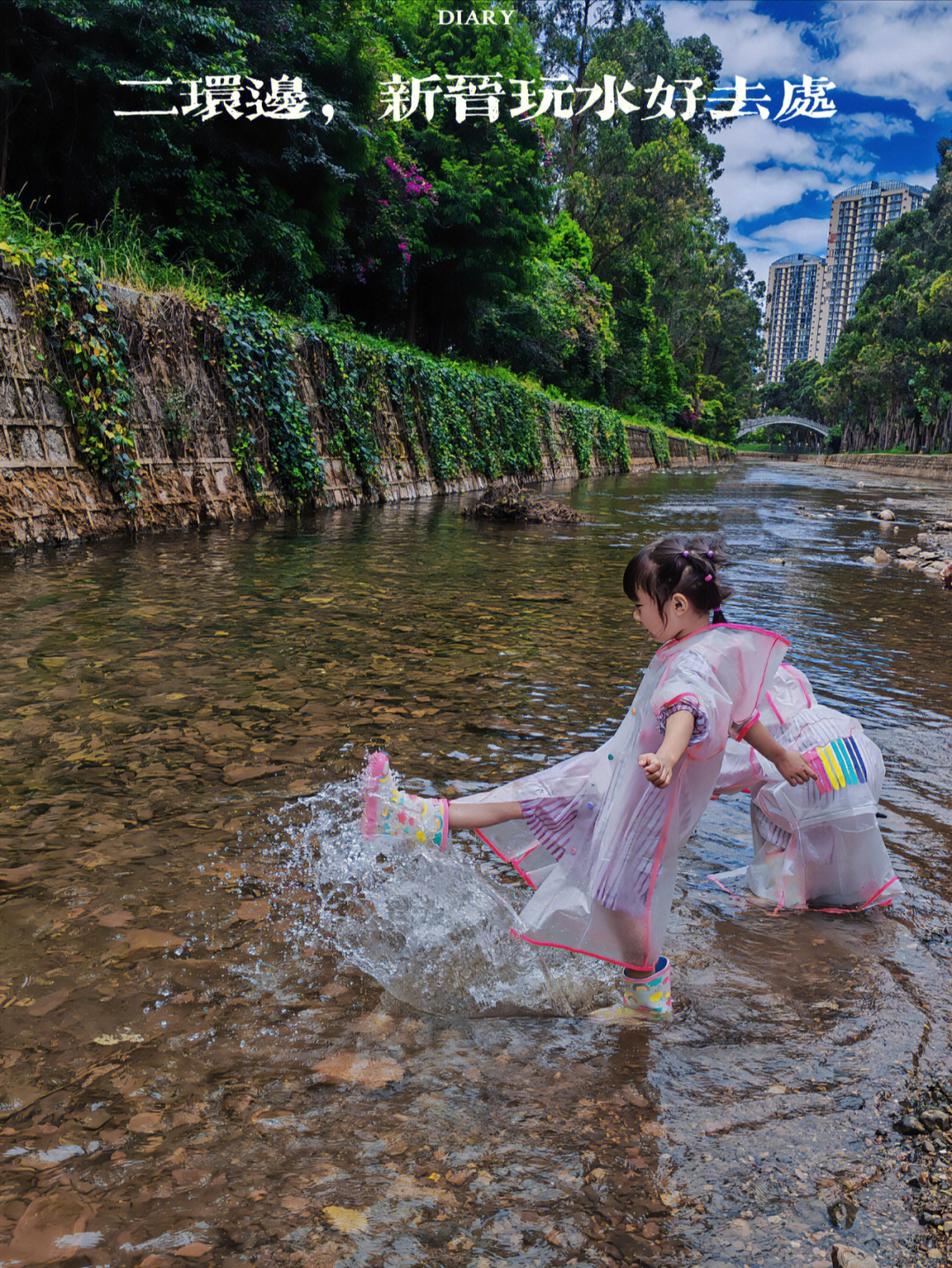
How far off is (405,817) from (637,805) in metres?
0.66

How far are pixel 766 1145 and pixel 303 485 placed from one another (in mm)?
11875

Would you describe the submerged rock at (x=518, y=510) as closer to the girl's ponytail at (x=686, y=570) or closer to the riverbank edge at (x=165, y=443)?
the riverbank edge at (x=165, y=443)

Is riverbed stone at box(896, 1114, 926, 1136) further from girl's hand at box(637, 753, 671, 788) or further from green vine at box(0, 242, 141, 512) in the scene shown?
green vine at box(0, 242, 141, 512)

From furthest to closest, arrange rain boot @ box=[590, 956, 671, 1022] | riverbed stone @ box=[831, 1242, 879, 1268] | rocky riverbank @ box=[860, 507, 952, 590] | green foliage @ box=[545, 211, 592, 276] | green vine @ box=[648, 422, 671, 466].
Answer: green vine @ box=[648, 422, 671, 466] → green foliage @ box=[545, 211, 592, 276] → rocky riverbank @ box=[860, 507, 952, 590] → rain boot @ box=[590, 956, 671, 1022] → riverbed stone @ box=[831, 1242, 879, 1268]

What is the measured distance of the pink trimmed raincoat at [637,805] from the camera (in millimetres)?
2209

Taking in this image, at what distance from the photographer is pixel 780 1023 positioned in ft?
6.75

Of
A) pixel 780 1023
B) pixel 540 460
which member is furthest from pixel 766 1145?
pixel 540 460

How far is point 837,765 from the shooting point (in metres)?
2.60

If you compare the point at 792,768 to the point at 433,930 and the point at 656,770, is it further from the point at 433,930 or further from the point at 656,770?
the point at 433,930

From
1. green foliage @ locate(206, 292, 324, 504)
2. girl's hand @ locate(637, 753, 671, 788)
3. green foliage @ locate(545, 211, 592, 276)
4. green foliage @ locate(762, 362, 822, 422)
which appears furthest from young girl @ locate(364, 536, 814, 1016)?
green foliage @ locate(762, 362, 822, 422)

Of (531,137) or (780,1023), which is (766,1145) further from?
(531,137)

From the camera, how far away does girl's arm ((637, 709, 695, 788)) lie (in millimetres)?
2016

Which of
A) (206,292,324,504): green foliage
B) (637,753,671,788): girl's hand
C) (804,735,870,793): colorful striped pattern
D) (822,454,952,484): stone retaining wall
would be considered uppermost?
(822,454,952,484): stone retaining wall

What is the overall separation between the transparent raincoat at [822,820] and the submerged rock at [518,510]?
10.4m
